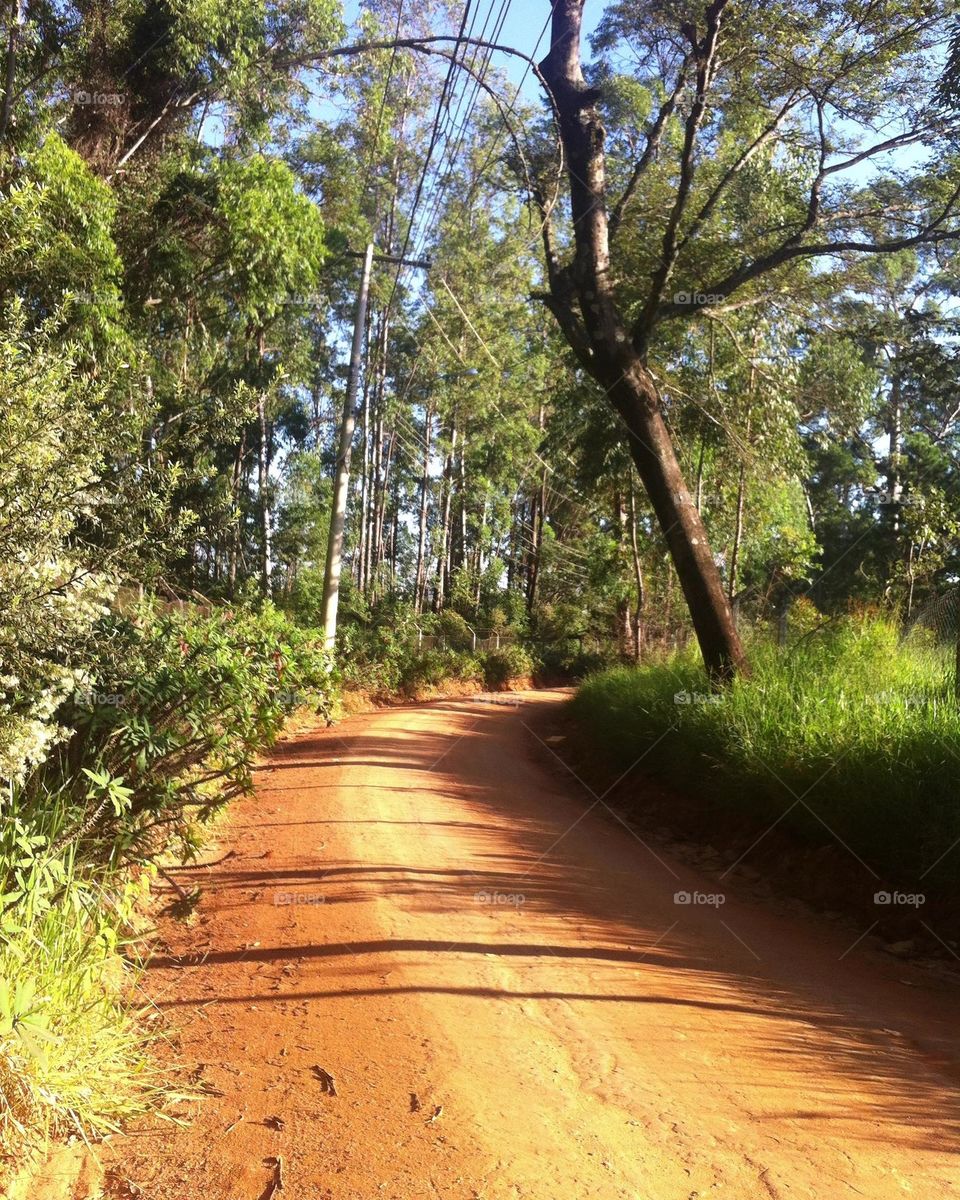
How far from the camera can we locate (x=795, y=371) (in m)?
12.7

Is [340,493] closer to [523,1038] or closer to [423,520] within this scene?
[523,1038]

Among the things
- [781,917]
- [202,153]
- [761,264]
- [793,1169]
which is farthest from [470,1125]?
[202,153]

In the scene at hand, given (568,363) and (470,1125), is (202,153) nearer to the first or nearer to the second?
(568,363)

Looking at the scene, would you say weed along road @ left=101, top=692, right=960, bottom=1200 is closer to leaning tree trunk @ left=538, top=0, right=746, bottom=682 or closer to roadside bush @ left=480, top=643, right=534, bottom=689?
leaning tree trunk @ left=538, top=0, right=746, bottom=682

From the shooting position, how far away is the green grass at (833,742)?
5359mm

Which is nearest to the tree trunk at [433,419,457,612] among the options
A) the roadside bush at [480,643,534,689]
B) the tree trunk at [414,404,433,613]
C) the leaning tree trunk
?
the tree trunk at [414,404,433,613]

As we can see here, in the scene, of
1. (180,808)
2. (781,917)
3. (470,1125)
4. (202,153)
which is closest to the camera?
(470,1125)

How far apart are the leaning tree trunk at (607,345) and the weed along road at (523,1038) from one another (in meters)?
3.35

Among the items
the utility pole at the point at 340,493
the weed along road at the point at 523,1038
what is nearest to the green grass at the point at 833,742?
the weed along road at the point at 523,1038

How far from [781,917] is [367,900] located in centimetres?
262

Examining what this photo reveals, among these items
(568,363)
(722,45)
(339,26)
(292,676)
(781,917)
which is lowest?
(781,917)

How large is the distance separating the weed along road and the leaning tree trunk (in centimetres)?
335

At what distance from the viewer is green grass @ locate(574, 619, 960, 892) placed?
17.6 ft

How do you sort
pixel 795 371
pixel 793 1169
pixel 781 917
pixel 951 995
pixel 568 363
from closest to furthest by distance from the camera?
pixel 793 1169
pixel 951 995
pixel 781 917
pixel 795 371
pixel 568 363
